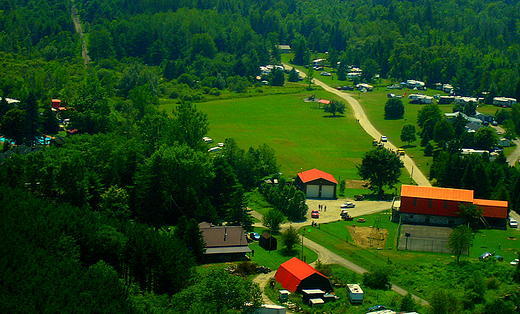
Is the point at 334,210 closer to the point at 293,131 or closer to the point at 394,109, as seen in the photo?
the point at 293,131

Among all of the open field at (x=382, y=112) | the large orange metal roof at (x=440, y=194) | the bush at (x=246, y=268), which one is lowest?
the bush at (x=246, y=268)

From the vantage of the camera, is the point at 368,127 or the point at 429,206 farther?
the point at 368,127

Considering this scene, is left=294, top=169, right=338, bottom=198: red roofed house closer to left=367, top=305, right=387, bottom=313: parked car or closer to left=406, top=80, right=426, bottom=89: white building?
left=367, top=305, right=387, bottom=313: parked car

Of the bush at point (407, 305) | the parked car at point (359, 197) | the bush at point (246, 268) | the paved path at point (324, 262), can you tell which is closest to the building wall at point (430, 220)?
the parked car at point (359, 197)

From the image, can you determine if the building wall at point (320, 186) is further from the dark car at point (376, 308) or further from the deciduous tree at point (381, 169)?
the dark car at point (376, 308)

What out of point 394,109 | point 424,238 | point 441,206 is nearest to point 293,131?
point 394,109

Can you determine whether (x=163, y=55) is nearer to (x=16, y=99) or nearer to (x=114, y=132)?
(x=16, y=99)

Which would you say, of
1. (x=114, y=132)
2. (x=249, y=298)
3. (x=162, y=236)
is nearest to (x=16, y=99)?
(x=114, y=132)
